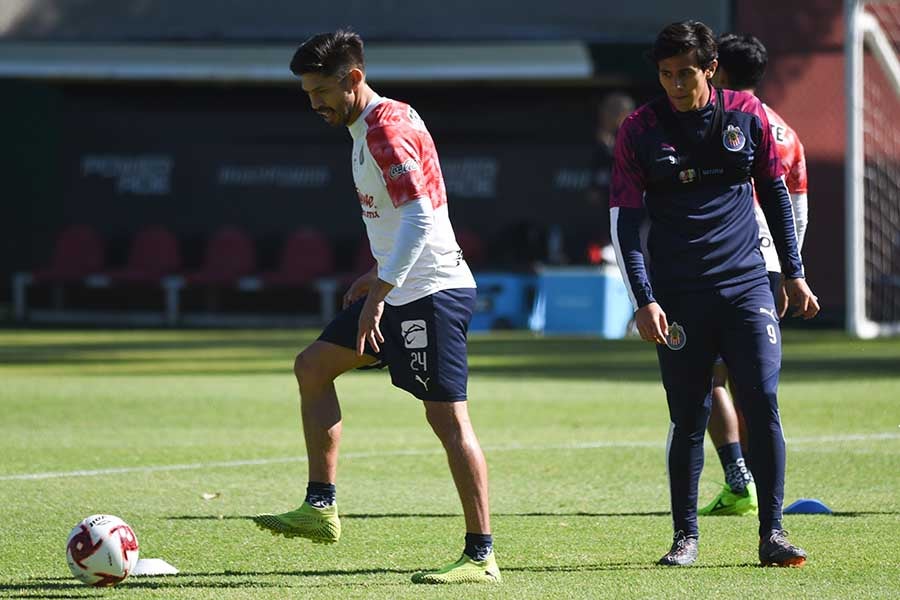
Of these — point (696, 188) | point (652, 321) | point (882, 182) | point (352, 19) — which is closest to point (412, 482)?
point (652, 321)

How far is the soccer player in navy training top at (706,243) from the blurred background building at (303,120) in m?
16.9

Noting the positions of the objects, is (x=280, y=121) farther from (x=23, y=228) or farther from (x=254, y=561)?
(x=254, y=561)

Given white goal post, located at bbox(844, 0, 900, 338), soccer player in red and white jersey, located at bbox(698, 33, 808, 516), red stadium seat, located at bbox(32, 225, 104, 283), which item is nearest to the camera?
soccer player in red and white jersey, located at bbox(698, 33, 808, 516)

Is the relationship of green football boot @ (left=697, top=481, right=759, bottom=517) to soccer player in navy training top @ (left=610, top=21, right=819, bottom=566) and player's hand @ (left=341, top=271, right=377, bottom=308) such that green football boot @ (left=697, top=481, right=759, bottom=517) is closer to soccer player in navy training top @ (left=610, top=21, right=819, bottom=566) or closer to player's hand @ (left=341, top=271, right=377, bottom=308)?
soccer player in navy training top @ (left=610, top=21, right=819, bottom=566)

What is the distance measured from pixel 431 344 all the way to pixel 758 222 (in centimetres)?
187

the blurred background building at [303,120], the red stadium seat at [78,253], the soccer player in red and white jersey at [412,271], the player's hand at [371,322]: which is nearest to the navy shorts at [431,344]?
the soccer player in red and white jersey at [412,271]

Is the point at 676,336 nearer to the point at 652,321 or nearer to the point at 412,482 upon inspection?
the point at 652,321

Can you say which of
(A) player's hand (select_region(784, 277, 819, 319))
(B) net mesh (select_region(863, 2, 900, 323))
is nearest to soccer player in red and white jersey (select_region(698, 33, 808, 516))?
(A) player's hand (select_region(784, 277, 819, 319))

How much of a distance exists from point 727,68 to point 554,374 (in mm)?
8462

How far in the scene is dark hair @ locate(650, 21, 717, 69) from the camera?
6543 mm

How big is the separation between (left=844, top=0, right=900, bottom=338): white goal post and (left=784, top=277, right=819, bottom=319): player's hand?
14.6m

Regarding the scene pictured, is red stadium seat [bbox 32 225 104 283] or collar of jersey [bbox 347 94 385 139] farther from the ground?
collar of jersey [bbox 347 94 385 139]

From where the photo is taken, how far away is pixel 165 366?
1759cm

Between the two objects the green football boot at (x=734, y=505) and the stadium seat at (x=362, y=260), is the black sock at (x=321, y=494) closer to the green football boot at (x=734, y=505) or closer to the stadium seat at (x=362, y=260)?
the green football boot at (x=734, y=505)
